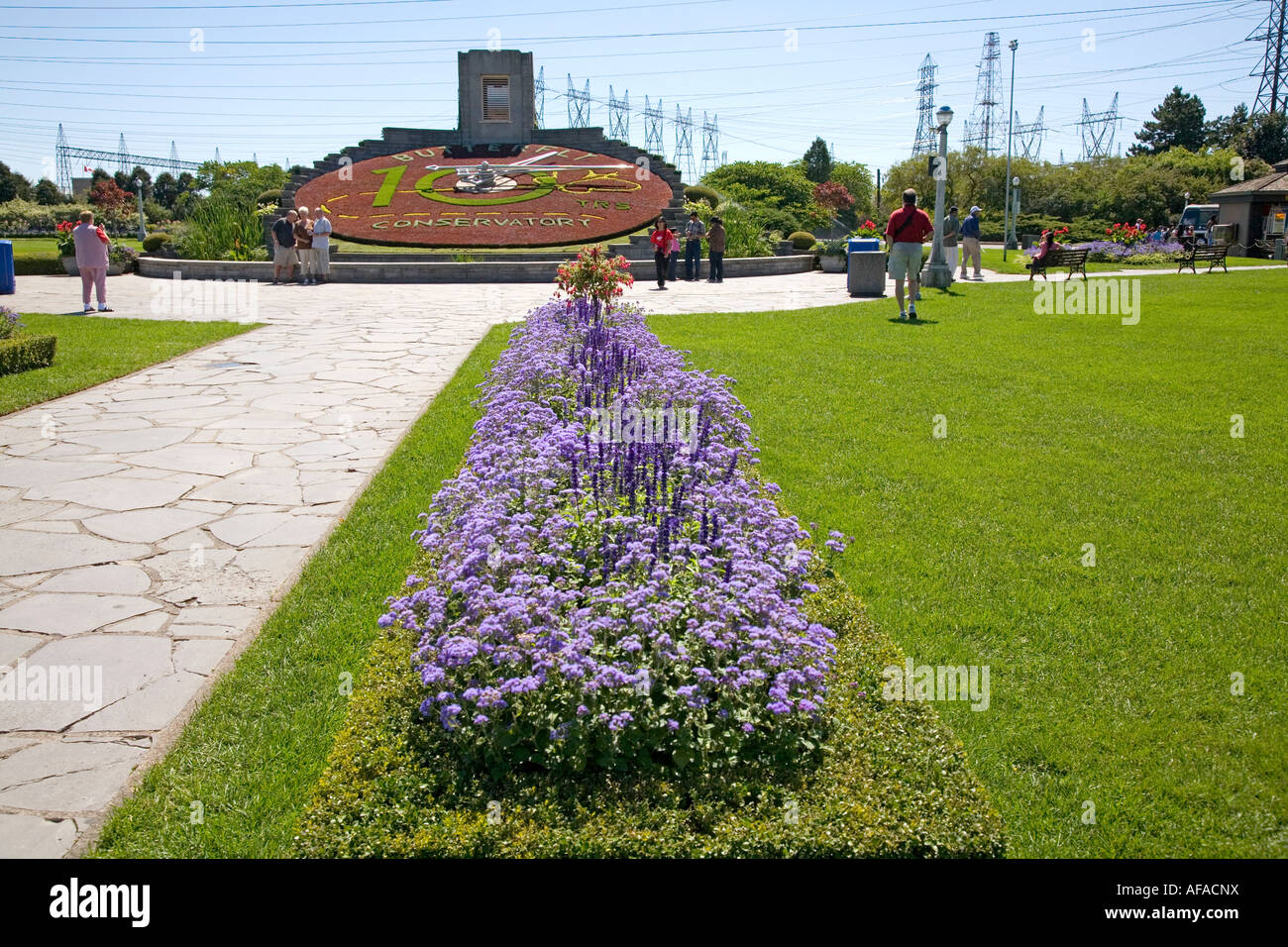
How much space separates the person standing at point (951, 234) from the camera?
21141 mm

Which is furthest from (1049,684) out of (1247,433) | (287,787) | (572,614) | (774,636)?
(1247,433)

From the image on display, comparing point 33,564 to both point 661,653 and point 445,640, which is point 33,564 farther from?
point 661,653

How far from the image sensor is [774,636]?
11.7 ft

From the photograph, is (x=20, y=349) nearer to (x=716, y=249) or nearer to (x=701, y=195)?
(x=716, y=249)

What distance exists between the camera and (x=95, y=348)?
12758mm

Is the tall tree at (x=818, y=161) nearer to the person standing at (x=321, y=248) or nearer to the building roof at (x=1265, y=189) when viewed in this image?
the building roof at (x=1265, y=189)

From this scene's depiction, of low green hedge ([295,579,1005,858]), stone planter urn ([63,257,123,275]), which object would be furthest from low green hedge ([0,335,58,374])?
stone planter urn ([63,257,123,275])

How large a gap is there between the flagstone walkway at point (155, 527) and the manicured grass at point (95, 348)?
0.34 meters

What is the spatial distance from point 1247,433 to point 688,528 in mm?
5934

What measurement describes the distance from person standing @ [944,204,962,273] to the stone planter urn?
67.8ft

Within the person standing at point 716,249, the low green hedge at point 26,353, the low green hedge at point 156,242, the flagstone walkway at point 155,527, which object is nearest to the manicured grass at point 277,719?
the flagstone walkway at point 155,527

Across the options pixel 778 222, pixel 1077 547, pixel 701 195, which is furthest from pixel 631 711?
pixel 778 222

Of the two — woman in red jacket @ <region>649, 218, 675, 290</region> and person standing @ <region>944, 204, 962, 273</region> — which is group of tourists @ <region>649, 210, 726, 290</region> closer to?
woman in red jacket @ <region>649, 218, 675, 290</region>

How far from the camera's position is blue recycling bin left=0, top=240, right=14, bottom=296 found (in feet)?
61.5
